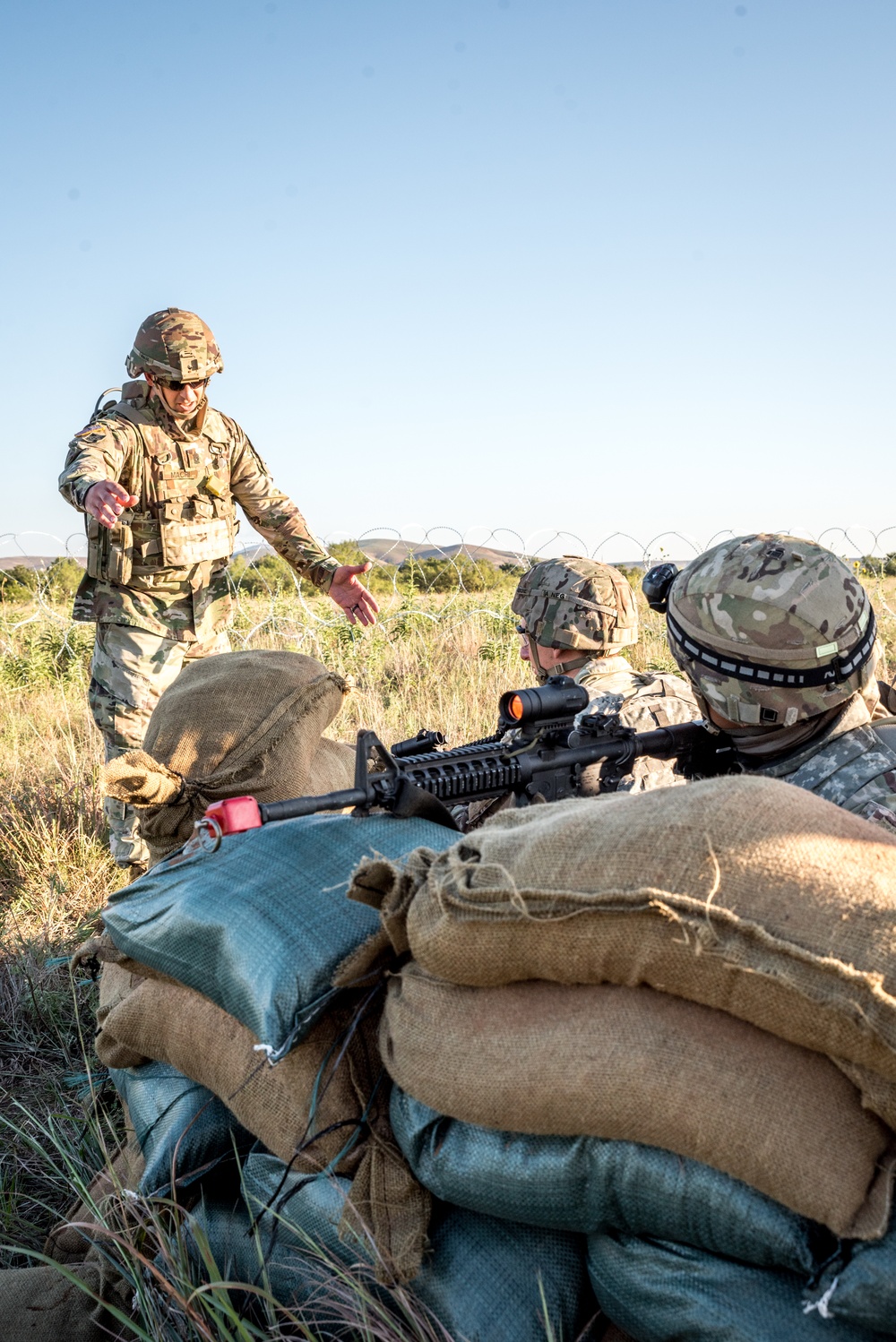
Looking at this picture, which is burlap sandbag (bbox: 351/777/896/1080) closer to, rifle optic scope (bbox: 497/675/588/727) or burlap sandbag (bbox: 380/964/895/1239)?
burlap sandbag (bbox: 380/964/895/1239)

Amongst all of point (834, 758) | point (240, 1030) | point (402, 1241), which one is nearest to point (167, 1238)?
point (240, 1030)

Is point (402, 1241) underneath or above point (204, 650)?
underneath

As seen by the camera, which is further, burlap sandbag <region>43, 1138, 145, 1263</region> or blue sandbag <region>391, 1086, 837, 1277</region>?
burlap sandbag <region>43, 1138, 145, 1263</region>

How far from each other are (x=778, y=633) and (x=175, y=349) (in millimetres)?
3483

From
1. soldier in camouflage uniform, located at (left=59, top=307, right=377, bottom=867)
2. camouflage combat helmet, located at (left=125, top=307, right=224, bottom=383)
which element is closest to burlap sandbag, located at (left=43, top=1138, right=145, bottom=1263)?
soldier in camouflage uniform, located at (left=59, top=307, right=377, bottom=867)

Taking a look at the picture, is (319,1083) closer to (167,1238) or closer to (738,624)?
(167,1238)

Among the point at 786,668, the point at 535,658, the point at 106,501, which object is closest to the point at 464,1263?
the point at 786,668

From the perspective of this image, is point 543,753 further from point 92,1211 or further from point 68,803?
point 68,803

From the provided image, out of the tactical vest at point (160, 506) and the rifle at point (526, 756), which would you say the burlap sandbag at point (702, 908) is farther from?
the tactical vest at point (160, 506)

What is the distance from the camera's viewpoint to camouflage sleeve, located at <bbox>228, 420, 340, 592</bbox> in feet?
18.0

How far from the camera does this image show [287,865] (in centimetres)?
212

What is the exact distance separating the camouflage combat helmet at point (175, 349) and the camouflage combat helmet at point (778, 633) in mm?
3209

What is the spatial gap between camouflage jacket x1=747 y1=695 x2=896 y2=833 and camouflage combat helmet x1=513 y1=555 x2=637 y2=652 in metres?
1.92

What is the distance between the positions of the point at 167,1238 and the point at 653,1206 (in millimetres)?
987
